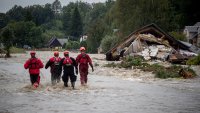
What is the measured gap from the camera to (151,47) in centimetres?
4116

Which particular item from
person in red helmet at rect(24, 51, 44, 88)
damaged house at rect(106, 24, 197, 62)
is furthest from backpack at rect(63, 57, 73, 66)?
damaged house at rect(106, 24, 197, 62)

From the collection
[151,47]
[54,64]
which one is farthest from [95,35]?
[54,64]

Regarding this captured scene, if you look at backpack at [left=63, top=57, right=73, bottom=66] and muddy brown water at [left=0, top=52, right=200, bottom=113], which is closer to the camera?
muddy brown water at [left=0, top=52, right=200, bottom=113]

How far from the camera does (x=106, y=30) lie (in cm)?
9706

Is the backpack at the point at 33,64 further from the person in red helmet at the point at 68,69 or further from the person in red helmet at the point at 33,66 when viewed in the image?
the person in red helmet at the point at 68,69

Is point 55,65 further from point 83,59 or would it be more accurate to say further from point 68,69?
point 83,59

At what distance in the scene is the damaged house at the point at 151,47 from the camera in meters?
40.1

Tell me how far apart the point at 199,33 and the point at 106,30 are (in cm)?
2514

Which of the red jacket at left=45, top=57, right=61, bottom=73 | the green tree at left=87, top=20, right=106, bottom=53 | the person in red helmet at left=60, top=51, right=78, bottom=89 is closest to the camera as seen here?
the person in red helmet at left=60, top=51, right=78, bottom=89

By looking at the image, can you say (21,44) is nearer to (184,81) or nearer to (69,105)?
(184,81)

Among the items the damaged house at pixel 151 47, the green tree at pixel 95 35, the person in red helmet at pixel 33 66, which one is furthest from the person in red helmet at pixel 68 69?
the green tree at pixel 95 35

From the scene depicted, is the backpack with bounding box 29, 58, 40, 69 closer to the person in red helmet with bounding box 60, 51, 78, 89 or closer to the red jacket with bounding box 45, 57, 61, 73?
the red jacket with bounding box 45, 57, 61, 73

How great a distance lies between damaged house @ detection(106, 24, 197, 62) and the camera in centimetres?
4012

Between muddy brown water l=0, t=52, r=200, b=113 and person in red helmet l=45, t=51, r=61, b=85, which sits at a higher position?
person in red helmet l=45, t=51, r=61, b=85
